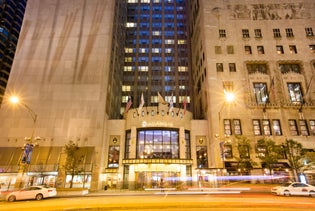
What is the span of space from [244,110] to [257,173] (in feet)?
42.5

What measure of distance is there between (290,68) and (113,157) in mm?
45826

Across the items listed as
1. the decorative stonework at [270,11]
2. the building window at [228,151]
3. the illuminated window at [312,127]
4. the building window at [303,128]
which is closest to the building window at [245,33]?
the decorative stonework at [270,11]

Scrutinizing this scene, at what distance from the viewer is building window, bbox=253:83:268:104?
4356cm

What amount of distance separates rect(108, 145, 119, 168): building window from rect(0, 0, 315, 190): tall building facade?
22cm

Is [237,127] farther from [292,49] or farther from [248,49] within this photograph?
[292,49]

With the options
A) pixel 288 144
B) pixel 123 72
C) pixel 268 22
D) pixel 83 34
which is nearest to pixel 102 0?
pixel 83 34

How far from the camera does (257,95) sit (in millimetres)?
44125

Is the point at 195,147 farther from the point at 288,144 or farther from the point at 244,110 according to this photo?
the point at 288,144

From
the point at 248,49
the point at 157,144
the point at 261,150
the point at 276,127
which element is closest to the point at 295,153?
the point at 261,150

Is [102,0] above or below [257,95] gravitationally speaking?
above

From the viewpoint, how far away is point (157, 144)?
41.9m

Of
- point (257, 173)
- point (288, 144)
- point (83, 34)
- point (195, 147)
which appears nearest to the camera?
point (288, 144)

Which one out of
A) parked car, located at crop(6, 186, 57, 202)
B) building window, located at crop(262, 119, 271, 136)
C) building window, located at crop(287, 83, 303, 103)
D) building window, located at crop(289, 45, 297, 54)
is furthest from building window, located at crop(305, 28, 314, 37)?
parked car, located at crop(6, 186, 57, 202)

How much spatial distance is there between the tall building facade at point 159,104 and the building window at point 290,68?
1.05 ft
